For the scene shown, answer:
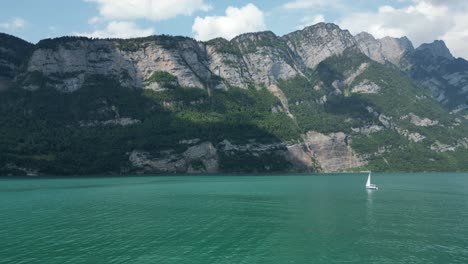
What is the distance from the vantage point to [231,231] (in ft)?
201

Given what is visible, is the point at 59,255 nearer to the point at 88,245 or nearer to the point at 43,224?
the point at 88,245

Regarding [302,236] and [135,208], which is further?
[135,208]

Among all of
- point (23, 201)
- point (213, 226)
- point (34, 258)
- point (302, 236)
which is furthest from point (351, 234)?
point (23, 201)

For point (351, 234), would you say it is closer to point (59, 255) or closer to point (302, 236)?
point (302, 236)

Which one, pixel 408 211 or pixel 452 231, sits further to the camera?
pixel 408 211

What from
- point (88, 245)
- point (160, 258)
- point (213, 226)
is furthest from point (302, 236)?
point (88, 245)

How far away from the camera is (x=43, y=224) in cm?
6569

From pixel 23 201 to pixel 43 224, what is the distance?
112 ft

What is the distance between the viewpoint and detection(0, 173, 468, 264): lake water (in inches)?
1879

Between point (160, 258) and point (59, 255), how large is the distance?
11.6m

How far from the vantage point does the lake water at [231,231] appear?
4772 cm

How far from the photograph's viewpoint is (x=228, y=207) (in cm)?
8719

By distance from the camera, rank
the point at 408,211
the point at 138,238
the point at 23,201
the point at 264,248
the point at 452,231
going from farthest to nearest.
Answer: the point at 23,201 < the point at 408,211 < the point at 452,231 < the point at 138,238 < the point at 264,248

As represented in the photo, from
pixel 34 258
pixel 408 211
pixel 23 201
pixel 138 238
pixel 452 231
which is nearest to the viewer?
pixel 34 258
